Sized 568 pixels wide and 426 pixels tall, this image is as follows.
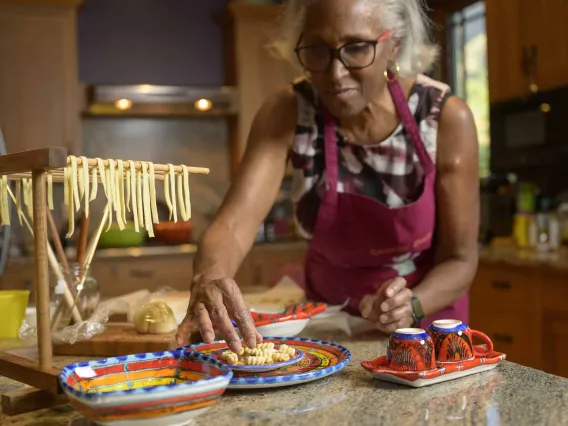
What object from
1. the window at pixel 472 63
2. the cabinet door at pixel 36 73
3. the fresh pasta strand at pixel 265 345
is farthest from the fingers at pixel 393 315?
the cabinet door at pixel 36 73

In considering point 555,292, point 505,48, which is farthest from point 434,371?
point 505,48

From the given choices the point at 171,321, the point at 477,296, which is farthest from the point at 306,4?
the point at 477,296

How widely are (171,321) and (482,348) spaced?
58cm

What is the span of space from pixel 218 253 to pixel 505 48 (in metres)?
2.83

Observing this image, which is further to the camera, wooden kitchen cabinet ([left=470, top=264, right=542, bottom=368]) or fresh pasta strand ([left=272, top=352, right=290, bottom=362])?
wooden kitchen cabinet ([left=470, top=264, right=542, bottom=368])

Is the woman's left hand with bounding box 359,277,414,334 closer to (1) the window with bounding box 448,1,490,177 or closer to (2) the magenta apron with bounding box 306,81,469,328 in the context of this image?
(2) the magenta apron with bounding box 306,81,469,328

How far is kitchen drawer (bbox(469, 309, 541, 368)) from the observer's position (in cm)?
316

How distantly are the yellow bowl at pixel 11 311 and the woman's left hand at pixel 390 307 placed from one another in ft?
2.46

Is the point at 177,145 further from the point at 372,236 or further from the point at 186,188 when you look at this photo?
the point at 186,188

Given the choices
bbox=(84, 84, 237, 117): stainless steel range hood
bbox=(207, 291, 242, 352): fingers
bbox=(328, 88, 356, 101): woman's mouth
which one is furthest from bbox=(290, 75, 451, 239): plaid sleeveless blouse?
bbox=(84, 84, 237, 117): stainless steel range hood

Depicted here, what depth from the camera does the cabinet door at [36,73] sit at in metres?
4.34

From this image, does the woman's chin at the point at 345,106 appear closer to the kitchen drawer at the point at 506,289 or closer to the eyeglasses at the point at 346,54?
the eyeglasses at the point at 346,54

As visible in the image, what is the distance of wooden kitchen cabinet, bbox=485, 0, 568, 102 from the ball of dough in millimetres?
2679

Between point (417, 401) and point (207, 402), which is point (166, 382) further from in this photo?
point (417, 401)
